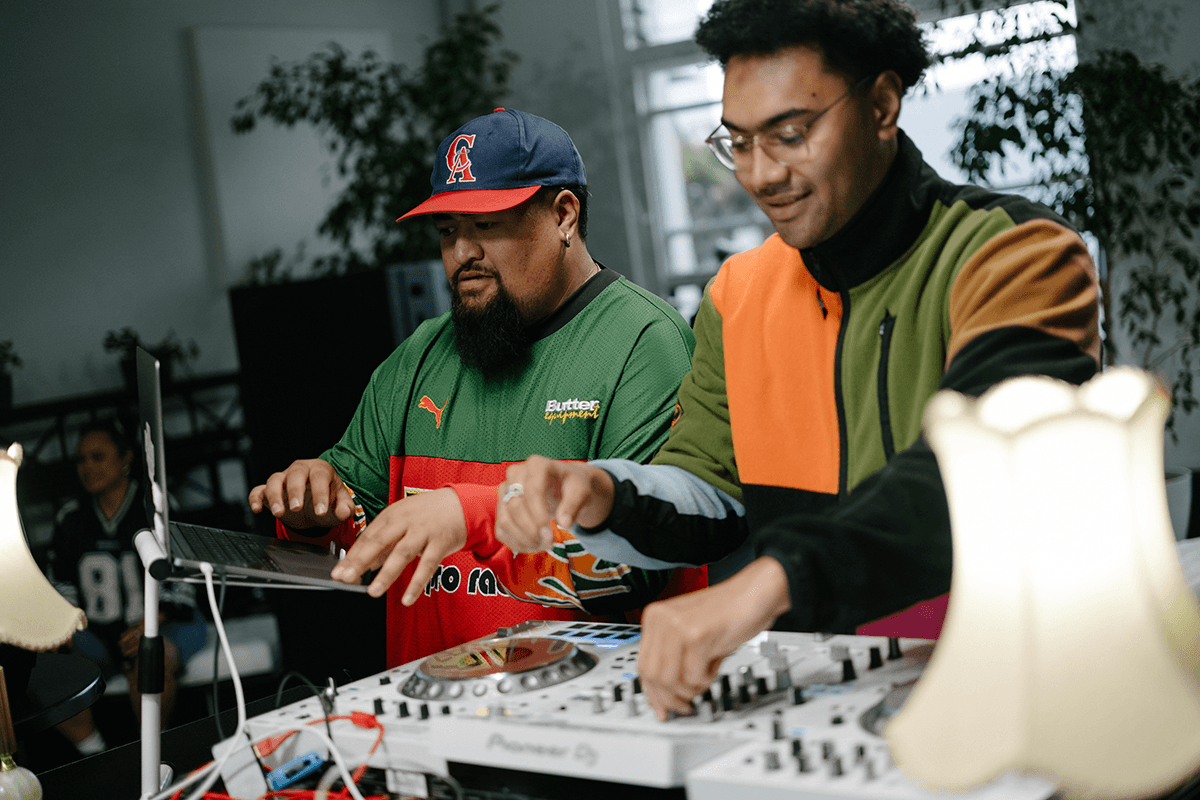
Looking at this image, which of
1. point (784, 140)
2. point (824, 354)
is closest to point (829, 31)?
point (784, 140)

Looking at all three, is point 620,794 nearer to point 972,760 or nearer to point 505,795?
point 505,795

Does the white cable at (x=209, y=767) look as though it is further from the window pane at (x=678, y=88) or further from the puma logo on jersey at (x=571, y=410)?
the window pane at (x=678, y=88)

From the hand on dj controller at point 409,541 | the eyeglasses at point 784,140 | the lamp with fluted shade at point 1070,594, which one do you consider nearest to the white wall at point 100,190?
the hand on dj controller at point 409,541

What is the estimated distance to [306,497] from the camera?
155 centimetres

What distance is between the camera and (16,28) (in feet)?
16.1

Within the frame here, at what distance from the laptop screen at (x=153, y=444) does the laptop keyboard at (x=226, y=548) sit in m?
0.04

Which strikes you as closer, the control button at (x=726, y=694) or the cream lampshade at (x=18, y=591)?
the control button at (x=726, y=694)

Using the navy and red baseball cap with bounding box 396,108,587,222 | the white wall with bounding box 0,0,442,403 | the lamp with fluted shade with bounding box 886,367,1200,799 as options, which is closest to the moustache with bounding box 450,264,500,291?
the navy and red baseball cap with bounding box 396,108,587,222

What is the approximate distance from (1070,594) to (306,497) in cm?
114

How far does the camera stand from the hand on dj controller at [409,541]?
3.73 ft

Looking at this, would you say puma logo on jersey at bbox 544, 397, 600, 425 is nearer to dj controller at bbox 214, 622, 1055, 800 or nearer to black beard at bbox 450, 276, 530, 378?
black beard at bbox 450, 276, 530, 378

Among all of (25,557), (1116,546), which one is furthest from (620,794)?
(25,557)

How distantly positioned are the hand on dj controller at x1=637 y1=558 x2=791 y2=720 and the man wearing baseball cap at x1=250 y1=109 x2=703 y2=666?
62 cm

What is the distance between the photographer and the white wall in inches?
194
